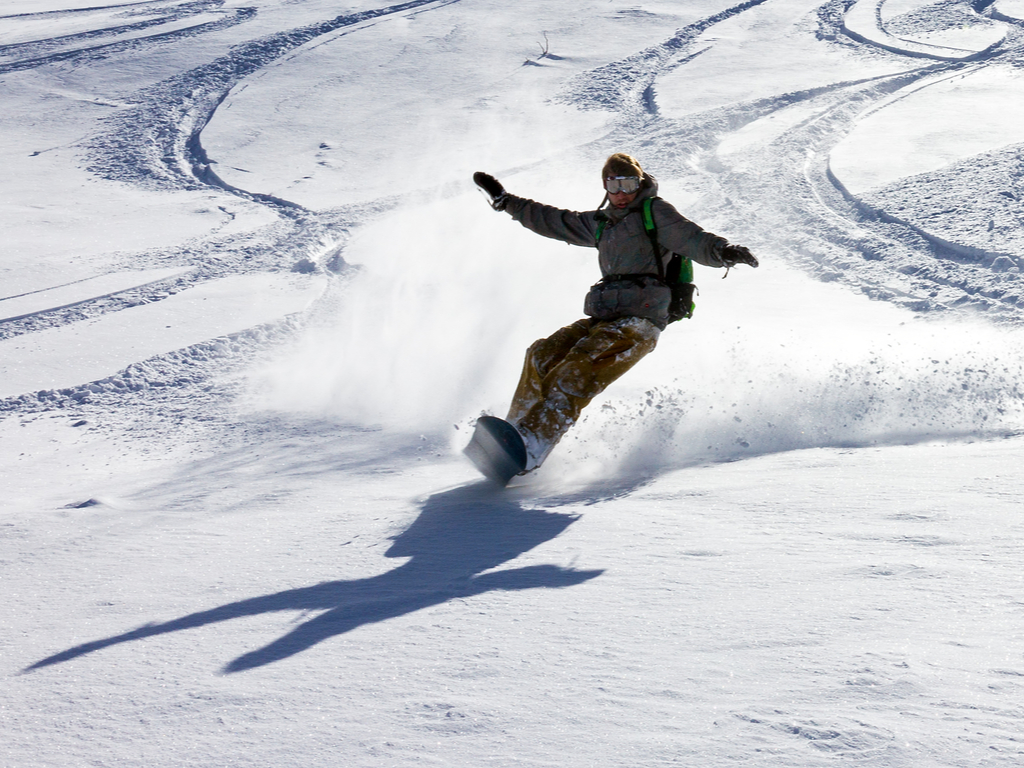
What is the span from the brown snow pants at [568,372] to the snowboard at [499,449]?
8 centimetres

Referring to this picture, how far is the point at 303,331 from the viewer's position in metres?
7.55

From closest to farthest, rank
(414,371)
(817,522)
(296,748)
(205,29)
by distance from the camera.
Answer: (296,748)
(817,522)
(414,371)
(205,29)

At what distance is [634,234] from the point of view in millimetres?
4852

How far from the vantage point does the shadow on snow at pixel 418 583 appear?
8.46ft

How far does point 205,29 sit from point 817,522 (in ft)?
48.9

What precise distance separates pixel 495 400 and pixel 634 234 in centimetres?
149

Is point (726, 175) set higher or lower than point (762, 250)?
higher

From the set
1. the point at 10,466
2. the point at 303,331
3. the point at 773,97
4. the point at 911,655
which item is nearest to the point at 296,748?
the point at 911,655

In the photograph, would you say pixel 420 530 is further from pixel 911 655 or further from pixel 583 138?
pixel 583 138

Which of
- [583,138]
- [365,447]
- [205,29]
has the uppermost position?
[205,29]

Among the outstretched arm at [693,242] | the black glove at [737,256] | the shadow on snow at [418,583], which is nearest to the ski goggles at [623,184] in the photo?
the outstretched arm at [693,242]

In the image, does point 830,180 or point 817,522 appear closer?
point 817,522

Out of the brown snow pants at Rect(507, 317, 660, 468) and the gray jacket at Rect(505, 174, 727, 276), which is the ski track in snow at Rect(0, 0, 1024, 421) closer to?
the gray jacket at Rect(505, 174, 727, 276)

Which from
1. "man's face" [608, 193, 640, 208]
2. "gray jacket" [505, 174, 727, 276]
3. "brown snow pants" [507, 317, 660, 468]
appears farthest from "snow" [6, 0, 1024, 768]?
"man's face" [608, 193, 640, 208]
